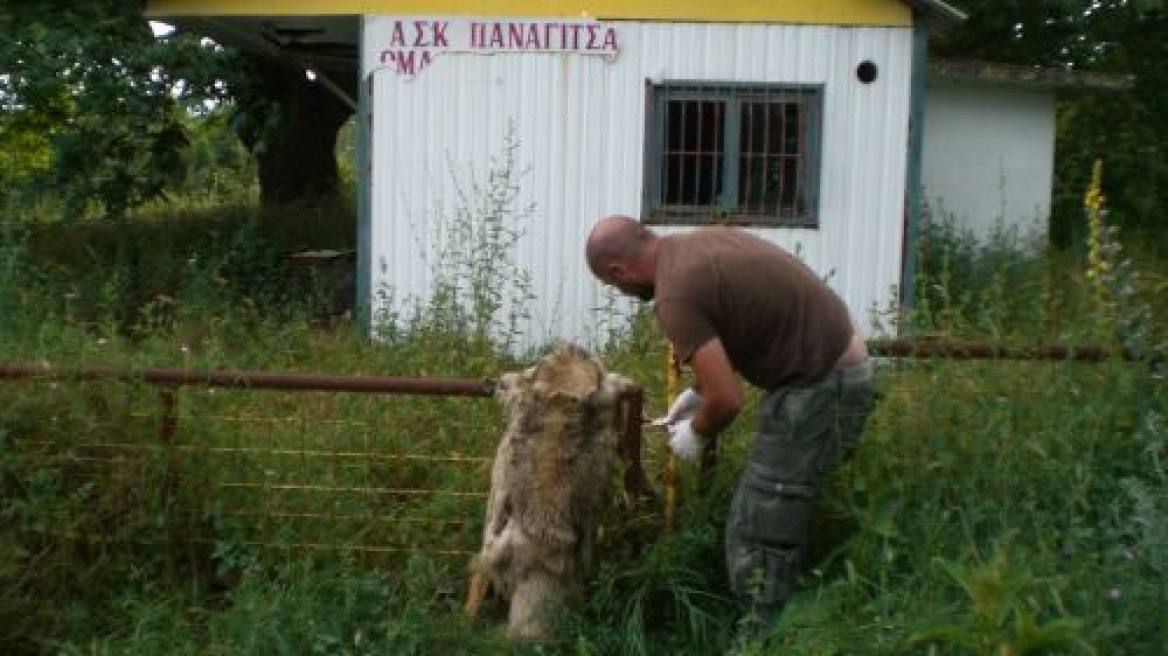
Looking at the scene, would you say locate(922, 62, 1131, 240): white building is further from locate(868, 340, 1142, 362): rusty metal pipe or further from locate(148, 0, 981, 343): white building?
locate(868, 340, 1142, 362): rusty metal pipe

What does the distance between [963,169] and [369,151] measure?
6.34 m

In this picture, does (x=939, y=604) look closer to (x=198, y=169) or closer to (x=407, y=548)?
(x=407, y=548)

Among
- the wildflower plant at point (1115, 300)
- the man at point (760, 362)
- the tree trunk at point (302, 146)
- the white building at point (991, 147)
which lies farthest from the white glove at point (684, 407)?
the tree trunk at point (302, 146)

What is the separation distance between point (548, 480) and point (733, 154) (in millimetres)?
6015

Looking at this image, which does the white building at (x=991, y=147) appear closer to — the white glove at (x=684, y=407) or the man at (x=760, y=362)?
the white glove at (x=684, y=407)

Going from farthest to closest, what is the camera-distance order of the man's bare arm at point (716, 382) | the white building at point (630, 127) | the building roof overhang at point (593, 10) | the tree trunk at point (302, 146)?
the tree trunk at point (302, 146) < the white building at point (630, 127) < the building roof overhang at point (593, 10) < the man's bare arm at point (716, 382)

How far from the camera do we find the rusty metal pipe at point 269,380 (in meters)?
5.35

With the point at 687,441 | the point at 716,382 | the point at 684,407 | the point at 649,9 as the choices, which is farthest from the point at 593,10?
the point at 716,382

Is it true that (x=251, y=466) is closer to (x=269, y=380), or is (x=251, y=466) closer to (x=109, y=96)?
(x=269, y=380)

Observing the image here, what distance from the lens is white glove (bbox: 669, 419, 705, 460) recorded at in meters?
4.88

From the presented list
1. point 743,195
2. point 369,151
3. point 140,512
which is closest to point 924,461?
point 140,512

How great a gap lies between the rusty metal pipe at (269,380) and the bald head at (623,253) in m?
0.75

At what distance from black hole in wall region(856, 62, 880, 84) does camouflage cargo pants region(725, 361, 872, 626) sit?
6.09 meters

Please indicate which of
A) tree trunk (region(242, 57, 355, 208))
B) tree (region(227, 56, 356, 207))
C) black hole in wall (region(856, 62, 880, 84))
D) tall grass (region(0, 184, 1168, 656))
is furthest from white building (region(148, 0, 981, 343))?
tall grass (region(0, 184, 1168, 656))
